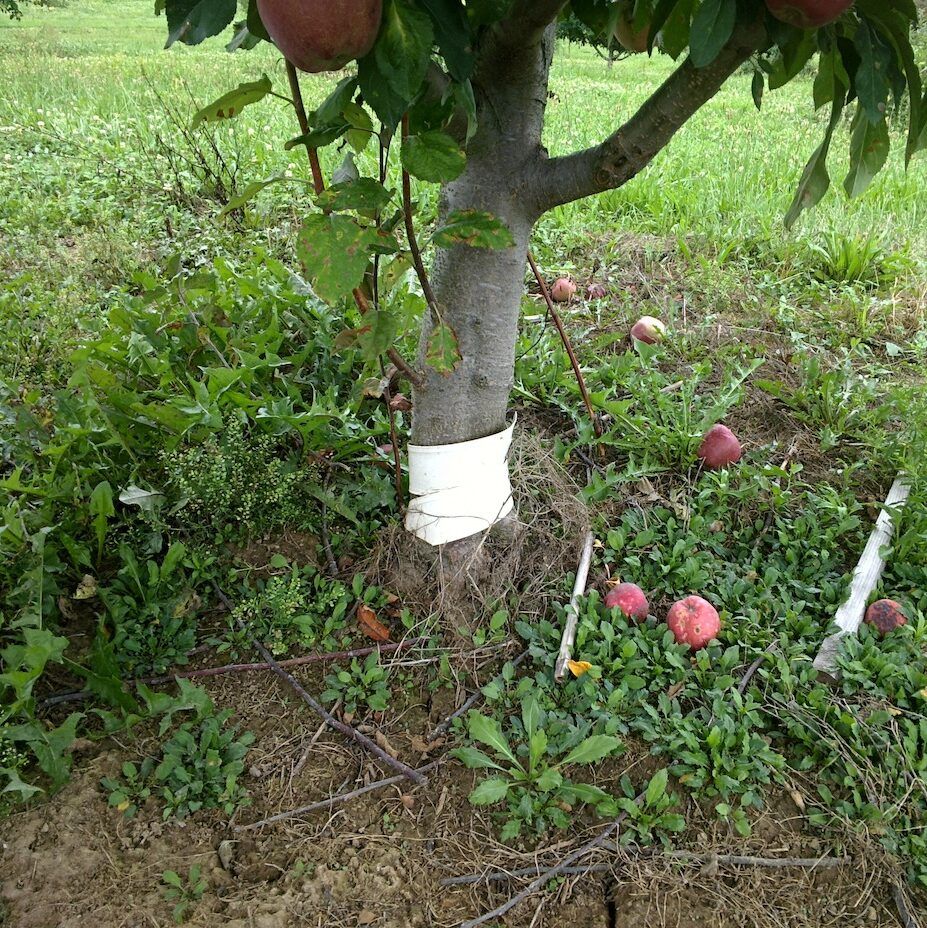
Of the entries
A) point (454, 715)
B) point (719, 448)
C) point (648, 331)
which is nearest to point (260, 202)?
point (648, 331)

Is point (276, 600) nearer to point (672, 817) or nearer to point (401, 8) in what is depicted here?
point (672, 817)

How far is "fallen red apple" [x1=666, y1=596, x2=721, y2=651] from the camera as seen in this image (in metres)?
→ 1.73

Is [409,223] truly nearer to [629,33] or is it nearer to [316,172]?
[316,172]

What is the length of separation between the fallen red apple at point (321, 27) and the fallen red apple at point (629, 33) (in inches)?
30.7

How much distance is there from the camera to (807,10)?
945 mm

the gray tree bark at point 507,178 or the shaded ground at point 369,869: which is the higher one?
the gray tree bark at point 507,178

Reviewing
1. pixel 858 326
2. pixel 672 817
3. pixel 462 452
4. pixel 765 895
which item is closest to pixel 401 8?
pixel 462 452

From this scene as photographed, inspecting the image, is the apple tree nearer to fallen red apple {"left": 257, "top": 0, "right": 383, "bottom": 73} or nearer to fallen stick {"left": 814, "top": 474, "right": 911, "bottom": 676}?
fallen red apple {"left": 257, "top": 0, "right": 383, "bottom": 73}

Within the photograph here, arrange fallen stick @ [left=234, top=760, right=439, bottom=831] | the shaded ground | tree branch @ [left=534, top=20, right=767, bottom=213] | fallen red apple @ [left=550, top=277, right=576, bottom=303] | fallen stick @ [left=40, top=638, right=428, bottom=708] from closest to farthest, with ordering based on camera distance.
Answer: tree branch @ [left=534, top=20, right=767, bottom=213] → the shaded ground → fallen stick @ [left=234, top=760, right=439, bottom=831] → fallen stick @ [left=40, top=638, right=428, bottom=708] → fallen red apple @ [left=550, top=277, right=576, bottom=303]

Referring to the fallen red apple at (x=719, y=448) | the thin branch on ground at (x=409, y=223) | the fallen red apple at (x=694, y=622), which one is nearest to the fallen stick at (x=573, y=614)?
the fallen red apple at (x=694, y=622)

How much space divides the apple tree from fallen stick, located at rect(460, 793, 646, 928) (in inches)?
29.6

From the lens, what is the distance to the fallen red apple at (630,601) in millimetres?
1782

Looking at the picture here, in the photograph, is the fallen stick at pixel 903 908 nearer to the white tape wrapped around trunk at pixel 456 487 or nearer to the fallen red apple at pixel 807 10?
the white tape wrapped around trunk at pixel 456 487

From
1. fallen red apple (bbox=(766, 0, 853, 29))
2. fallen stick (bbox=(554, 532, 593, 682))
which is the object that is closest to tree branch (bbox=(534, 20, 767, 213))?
fallen red apple (bbox=(766, 0, 853, 29))
